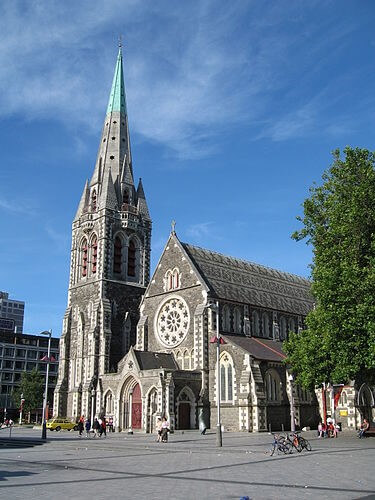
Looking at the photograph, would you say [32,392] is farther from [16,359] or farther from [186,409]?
[186,409]

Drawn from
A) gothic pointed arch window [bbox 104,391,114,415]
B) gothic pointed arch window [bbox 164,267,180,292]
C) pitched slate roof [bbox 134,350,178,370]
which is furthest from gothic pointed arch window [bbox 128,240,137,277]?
gothic pointed arch window [bbox 104,391,114,415]

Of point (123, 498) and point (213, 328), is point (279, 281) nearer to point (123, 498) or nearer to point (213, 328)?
point (213, 328)

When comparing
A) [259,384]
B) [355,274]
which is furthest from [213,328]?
[355,274]

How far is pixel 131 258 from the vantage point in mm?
63969

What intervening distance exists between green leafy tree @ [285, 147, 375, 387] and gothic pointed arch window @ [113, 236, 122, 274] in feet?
99.0

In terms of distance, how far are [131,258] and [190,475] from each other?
48965 mm

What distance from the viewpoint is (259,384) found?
140 ft

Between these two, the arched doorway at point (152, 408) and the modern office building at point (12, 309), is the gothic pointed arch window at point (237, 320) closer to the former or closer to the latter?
the arched doorway at point (152, 408)

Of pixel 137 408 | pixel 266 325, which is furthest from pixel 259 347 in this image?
pixel 137 408

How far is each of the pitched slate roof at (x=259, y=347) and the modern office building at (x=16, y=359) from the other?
184 ft

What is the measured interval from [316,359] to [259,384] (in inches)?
423

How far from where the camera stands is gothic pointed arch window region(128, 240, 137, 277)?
208ft

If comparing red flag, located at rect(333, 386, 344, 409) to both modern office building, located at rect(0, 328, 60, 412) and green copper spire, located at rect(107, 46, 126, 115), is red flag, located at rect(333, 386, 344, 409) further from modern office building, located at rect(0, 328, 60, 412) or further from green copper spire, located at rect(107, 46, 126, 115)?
modern office building, located at rect(0, 328, 60, 412)

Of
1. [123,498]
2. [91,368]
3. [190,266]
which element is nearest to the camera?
[123,498]
